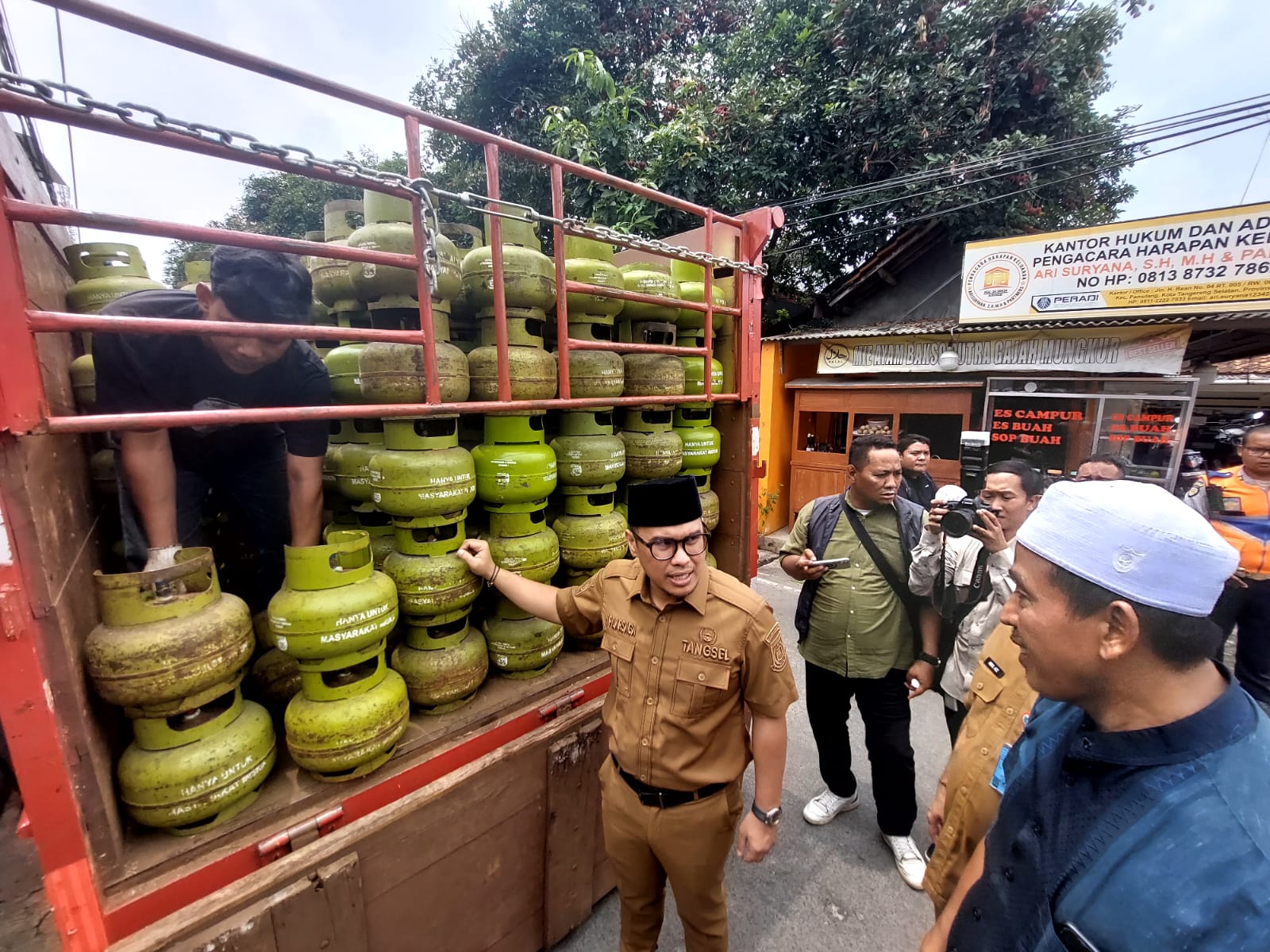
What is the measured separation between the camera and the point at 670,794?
1.95 m

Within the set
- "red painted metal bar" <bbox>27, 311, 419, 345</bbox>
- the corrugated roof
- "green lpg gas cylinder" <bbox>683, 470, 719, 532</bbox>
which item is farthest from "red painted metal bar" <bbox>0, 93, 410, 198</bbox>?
the corrugated roof

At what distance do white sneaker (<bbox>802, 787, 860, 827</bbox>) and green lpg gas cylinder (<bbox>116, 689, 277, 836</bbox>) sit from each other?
2.90 m

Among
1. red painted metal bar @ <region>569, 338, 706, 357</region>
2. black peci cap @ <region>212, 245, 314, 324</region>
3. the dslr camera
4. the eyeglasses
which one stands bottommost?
the dslr camera

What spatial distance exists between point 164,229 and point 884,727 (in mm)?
3538

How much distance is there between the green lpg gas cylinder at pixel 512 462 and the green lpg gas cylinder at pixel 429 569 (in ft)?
0.68

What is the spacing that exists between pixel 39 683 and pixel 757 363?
11.1 ft

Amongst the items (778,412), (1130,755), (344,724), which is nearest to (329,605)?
(344,724)

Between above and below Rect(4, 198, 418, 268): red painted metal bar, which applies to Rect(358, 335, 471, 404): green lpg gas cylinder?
below

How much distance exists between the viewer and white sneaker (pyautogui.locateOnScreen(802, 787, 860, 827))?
3.26 m

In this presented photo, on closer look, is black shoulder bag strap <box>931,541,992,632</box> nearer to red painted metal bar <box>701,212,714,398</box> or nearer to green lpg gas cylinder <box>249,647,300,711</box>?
red painted metal bar <box>701,212,714,398</box>

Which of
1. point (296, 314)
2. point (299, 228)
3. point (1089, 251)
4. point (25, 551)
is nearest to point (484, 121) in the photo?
point (299, 228)

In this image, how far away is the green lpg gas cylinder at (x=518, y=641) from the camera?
2541 millimetres

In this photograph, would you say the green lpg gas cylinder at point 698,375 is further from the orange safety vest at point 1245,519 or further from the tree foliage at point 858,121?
the tree foliage at point 858,121

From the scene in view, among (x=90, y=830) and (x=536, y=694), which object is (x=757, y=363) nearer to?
(x=536, y=694)
